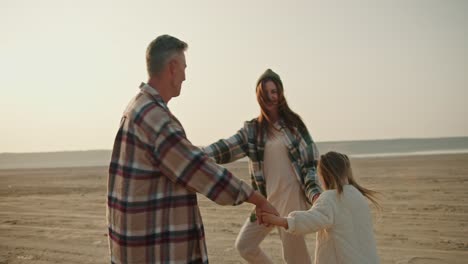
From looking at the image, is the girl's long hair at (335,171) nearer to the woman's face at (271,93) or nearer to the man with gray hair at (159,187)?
the woman's face at (271,93)

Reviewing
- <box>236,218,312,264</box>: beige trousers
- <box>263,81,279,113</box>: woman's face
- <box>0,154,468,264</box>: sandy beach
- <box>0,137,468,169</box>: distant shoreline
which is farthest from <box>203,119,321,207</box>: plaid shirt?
<box>0,137,468,169</box>: distant shoreline

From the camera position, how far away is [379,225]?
8273 millimetres

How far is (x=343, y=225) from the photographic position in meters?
3.68

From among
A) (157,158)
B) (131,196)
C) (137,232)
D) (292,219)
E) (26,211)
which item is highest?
(157,158)

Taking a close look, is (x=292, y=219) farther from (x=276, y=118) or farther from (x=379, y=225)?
(x=379, y=225)

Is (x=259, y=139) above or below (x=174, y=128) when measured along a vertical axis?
below

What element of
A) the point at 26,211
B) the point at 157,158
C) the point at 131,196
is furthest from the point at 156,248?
the point at 26,211

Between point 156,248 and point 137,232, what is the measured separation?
0.14m

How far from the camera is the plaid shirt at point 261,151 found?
456 cm

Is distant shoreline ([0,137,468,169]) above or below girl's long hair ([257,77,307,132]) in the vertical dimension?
below

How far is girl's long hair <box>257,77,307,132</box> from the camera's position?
4707mm

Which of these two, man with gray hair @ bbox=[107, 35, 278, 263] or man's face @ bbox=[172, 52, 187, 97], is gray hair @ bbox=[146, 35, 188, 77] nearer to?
man's face @ bbox=[172, 52, 187, 97]

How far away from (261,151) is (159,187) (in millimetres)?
1968

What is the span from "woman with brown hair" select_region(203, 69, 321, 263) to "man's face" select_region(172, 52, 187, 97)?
1658 millimetres
